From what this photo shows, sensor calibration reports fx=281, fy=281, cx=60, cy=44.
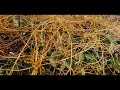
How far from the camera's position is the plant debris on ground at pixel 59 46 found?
1502 millimetres

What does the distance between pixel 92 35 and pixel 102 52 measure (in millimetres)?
135

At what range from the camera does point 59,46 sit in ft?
5.23

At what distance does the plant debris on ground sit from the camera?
1.50m

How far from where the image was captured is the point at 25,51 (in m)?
1.56
